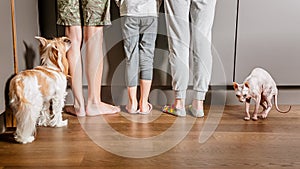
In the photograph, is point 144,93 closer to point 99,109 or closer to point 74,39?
point 99,109

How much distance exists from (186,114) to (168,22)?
21.9 inches

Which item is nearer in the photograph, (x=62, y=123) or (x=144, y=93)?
(x=62, y=123)

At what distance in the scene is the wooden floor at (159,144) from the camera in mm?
1527

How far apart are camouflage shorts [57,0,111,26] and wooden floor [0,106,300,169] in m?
0.55

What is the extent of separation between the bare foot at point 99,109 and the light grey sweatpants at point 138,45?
18 centimetres

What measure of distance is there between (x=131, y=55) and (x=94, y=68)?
0.23 metres

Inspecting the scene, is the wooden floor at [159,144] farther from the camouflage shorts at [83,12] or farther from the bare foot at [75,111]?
the camouflage shorts at [83,12]

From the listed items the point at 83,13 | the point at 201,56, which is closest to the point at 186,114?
the point at 201,56

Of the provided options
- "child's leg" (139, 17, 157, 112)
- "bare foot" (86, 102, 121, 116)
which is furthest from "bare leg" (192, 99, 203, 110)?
"bare foot" (86, 102, 121, 116)

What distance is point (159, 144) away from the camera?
1.71m

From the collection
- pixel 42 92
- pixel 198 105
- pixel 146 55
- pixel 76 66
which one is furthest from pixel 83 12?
pixel 198 105

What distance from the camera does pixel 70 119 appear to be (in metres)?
2.09

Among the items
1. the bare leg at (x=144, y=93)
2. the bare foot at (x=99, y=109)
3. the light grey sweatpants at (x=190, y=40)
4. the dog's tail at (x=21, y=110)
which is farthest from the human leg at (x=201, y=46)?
the dog's tail at (x=21, y=110)

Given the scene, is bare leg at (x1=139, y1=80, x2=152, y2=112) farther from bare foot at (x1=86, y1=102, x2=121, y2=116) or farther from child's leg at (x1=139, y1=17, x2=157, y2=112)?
bare foot at (x1=86, y1=102, x2=121, y2=116)
